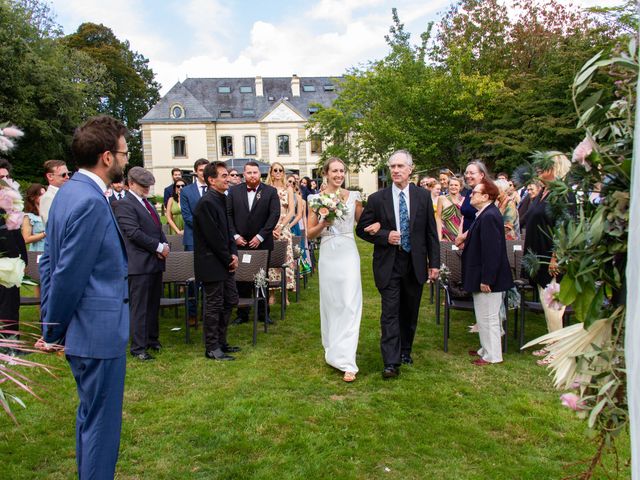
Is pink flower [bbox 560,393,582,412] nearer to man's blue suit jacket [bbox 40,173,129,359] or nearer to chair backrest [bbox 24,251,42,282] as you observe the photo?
man's blue suit jacket [bbox 40,173,129,359]

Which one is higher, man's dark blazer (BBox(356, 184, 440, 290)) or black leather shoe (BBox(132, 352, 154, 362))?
man's dark blazer (BBox(356, 184, 440, 290))

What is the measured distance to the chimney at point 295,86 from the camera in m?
60.2

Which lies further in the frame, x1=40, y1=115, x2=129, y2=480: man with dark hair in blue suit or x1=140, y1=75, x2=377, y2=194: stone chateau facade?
x1=140, y1=75, x2=377, y2=194: stone chateau facade

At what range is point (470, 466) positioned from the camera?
12.5ft

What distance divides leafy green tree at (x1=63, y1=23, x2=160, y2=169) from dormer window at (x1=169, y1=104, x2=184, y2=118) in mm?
5583

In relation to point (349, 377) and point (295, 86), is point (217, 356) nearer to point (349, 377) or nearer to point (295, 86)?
point (349, 377)

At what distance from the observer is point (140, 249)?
20.7 ft

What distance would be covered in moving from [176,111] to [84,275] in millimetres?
56242

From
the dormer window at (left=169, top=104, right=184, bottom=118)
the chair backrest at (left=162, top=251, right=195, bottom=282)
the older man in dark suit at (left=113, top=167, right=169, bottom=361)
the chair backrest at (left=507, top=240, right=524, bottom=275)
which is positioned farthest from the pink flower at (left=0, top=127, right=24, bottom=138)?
the dormer window at (left=169, top=104, right=184, bottom=118)

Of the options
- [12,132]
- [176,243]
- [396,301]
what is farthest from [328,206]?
[176,243]

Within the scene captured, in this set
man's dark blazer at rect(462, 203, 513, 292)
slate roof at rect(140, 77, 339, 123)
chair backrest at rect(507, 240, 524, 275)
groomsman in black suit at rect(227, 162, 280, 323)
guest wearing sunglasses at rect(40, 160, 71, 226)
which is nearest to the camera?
man's dark blazer at rect(462, 203, 513, 292)

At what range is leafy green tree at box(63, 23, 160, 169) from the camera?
189ft

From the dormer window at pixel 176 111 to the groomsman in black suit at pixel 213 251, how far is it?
52.5 meters

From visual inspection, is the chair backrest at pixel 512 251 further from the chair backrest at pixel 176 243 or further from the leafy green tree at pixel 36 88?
the leafy green tree at pixel 36 88
